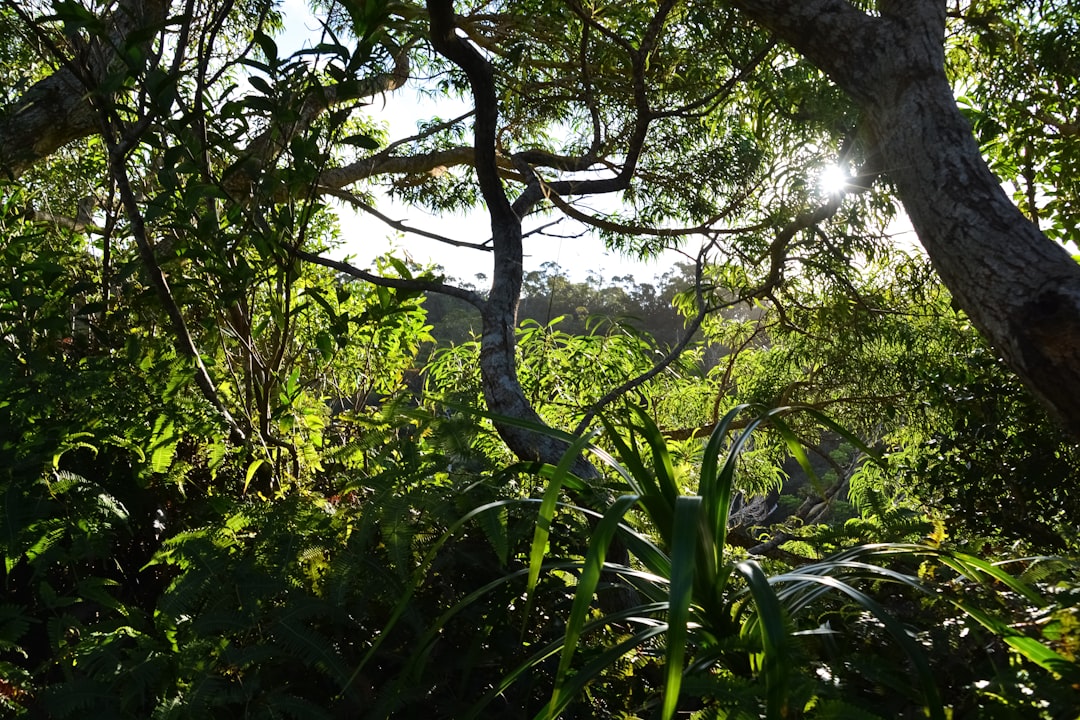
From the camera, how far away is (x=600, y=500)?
115 cm

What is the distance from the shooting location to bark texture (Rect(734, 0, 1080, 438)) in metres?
1.70

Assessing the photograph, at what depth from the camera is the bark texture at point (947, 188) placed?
1.70 m

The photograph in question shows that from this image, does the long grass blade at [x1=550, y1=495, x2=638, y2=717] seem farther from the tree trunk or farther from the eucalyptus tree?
the tree trunk

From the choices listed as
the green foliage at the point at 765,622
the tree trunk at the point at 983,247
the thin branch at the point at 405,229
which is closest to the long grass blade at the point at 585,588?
the green foliage at the point at 765,622

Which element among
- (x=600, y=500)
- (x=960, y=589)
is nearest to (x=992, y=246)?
(x=960, y=589)

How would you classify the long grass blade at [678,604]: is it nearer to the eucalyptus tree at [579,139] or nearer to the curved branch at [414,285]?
the eucalyptus tree at [579,139]

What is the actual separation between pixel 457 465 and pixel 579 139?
10.3 ft

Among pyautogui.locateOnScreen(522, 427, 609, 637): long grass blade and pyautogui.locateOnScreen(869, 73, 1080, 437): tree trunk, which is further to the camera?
pyautogui.locateOnScreen(869, 73, 1080, 437): tree trunk

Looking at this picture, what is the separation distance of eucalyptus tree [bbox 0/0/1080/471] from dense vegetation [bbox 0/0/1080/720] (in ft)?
0.06

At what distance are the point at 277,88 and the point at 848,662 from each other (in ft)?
4.30

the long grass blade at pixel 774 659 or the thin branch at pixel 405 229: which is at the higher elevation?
the thin branch at pixel 405 229

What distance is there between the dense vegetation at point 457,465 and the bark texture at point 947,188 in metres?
0.02

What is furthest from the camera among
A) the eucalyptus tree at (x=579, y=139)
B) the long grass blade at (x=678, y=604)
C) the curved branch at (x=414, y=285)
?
the curved branch at (x=414, y=285)

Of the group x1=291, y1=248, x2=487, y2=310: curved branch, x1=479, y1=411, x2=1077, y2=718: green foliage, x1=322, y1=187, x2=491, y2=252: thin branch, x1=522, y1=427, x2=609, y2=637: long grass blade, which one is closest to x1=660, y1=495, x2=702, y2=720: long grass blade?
x1=479, y1=411, x2=1077, y2=718: green foliage
